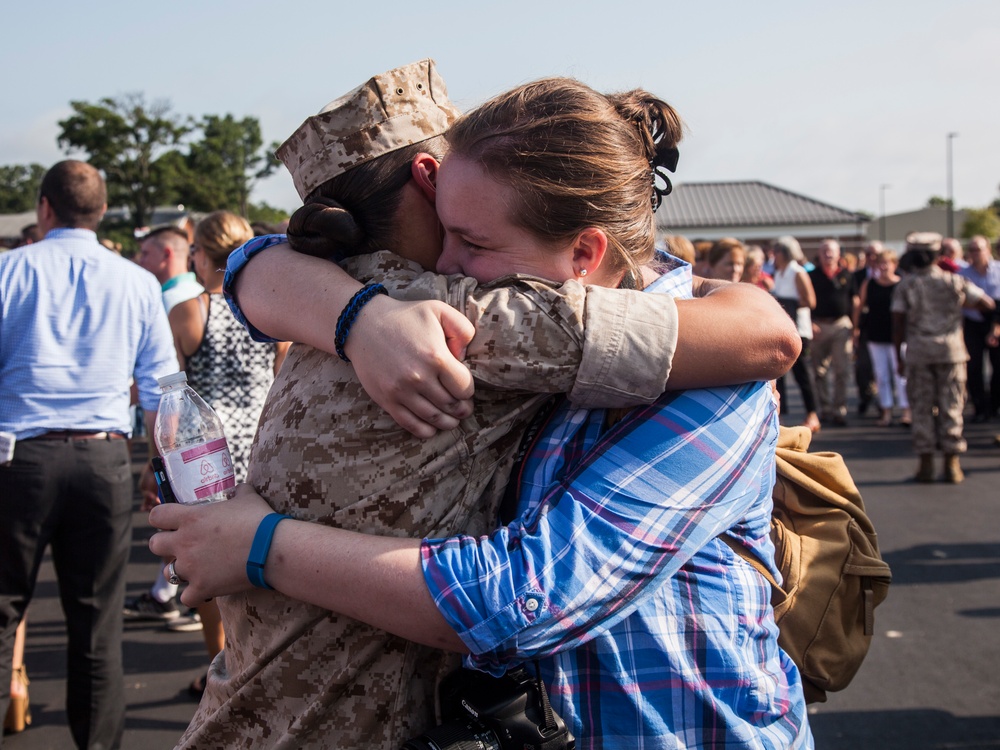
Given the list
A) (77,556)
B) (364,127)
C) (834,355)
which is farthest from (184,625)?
(834,355)

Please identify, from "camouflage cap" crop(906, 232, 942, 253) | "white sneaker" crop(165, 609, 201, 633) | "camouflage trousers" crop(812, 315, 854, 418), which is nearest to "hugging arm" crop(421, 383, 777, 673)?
"white sneaker" crop(165, 609, 201, 633)

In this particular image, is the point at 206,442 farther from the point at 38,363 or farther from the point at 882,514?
the point at 882,514

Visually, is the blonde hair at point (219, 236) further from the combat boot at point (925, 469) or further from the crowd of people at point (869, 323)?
the combat boot at point (925, 469)

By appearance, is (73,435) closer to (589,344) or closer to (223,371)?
(223,371)

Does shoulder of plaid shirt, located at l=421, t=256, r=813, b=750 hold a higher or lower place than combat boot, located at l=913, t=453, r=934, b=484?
higher

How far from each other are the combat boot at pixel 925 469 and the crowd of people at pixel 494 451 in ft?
26.2

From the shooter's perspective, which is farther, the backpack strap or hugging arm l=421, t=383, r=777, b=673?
the backpack strap

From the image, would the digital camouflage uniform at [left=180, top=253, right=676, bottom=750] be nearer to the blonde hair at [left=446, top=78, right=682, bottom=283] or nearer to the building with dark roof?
the blonde hair at [left=446, top=78, right=682, bottom=283]

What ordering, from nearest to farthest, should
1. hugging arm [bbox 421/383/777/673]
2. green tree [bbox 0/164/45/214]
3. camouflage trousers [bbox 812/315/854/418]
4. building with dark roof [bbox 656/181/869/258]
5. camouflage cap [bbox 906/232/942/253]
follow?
hugging arm [bbox 421/383/777/673], camouflage cap [bbox 906/232/942/253], camouflage trousers [bbox 812/315/854/418], building with dark roof [bbox 656/181/869/258], green tree [bbox 0/164/45/214]

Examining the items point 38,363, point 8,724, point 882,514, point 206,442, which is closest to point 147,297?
point 38,363

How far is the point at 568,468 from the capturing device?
1.38 metres

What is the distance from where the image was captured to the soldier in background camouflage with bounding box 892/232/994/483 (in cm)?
875

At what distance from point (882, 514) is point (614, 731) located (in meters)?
6.89

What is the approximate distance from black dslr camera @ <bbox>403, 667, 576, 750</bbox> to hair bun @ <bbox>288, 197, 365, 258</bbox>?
724mm
